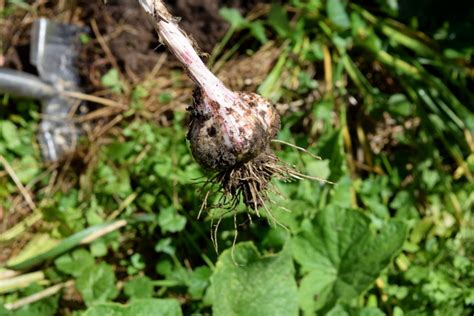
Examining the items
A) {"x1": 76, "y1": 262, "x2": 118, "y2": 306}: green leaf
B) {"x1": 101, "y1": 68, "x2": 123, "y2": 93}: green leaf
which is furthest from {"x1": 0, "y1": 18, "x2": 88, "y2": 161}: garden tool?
{"x1": 76, "y1": 262, "x2": 118, "y2": 306}: green leaf

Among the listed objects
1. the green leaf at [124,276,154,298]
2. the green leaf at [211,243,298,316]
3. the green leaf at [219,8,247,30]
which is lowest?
the green leaf at [124,276,154,298]

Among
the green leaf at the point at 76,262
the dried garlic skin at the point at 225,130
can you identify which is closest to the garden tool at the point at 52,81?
the green leaf at the point at 76,262

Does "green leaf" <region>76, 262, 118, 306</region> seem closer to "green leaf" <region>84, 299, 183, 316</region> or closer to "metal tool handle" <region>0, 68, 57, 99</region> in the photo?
"green leaf" <region>84, 299, 183, 316</region>

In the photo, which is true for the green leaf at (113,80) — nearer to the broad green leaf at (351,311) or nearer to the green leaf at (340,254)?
the green leaf at (340,254)

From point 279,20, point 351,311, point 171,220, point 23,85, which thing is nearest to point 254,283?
point 351,311

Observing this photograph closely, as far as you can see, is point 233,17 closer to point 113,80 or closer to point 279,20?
point 279,20

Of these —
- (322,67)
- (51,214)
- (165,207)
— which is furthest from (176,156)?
(322,67)

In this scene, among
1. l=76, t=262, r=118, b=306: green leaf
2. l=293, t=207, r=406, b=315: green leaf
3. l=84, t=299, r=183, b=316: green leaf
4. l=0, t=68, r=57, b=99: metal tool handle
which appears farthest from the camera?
l=0, t=68, r=57, b=99: metal tool handle

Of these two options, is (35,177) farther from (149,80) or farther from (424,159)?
(424,159)
